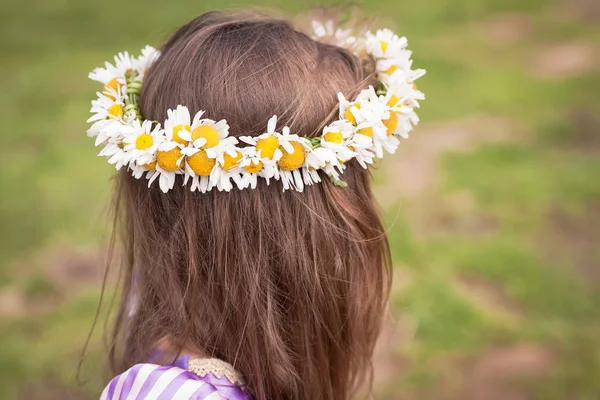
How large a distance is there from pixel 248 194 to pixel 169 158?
0.21 metres

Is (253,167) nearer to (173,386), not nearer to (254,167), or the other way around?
(254,167)

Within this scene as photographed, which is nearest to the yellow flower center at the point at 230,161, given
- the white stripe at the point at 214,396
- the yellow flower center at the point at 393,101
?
the yellow flower center at the point at 393,101

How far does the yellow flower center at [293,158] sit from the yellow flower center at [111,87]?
508 mm

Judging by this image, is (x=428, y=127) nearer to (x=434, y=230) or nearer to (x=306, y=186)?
(x=434, y=230)

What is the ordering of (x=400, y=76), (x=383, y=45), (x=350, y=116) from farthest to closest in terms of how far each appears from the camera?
(x=383, y=45) → (x=400, y=76) → (x=350, y=116)

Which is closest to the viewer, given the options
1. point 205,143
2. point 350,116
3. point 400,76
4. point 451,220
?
point 205,143

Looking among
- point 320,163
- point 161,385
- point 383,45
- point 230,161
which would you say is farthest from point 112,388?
point 383,45

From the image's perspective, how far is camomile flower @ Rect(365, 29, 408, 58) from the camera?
5.89ft

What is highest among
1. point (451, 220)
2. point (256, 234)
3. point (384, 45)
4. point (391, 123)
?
point (384, 45)

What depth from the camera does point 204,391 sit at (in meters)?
1.52

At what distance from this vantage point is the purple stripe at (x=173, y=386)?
1486 mm

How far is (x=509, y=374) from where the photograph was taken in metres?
2.90

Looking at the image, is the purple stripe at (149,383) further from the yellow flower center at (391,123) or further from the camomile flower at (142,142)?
the yellow flower center at (391,123)

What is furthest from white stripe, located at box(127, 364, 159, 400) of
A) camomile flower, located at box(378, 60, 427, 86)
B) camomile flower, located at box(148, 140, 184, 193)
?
camomile flower, located at box(378, 60, 427, 86)
